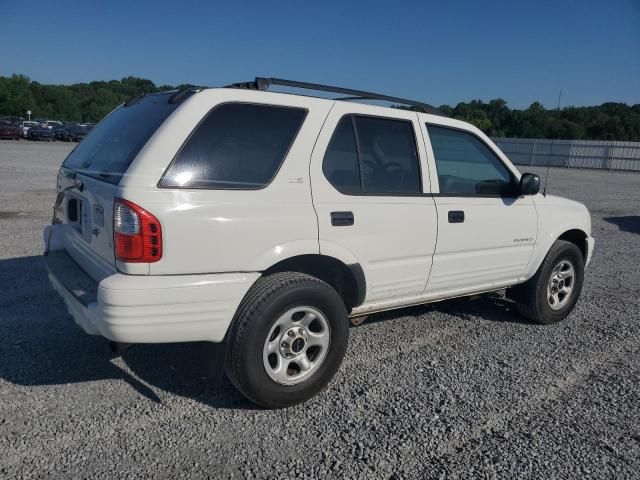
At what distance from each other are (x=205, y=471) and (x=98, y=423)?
2.51ft

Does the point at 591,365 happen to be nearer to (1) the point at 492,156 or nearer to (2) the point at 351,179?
(1) the point at 492,156

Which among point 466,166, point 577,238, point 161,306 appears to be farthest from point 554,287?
point 161,306

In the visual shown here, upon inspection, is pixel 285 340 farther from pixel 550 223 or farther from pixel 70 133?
pixel 70 133

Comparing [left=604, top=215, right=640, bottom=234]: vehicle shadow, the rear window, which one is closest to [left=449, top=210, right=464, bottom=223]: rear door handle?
the rear window

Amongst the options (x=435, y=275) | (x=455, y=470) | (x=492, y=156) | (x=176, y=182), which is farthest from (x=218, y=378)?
(x=492, y=156)

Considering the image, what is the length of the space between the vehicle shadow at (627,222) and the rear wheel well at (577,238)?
6642mm

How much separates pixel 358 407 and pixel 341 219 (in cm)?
114

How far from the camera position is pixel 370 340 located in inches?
169

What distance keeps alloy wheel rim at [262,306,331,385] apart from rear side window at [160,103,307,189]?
2.70 ft

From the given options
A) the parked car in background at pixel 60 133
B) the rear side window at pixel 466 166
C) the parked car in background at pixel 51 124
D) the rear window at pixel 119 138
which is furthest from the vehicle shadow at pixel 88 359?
the parked car in background at pixel 60 133

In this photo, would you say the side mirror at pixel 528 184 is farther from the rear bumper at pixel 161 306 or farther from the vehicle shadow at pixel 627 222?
the vehicle shadow at pixel 627 222

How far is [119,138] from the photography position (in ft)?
10.8

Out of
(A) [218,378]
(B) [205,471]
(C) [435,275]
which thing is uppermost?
(C) [435,275]

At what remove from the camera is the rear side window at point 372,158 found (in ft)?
11.1
